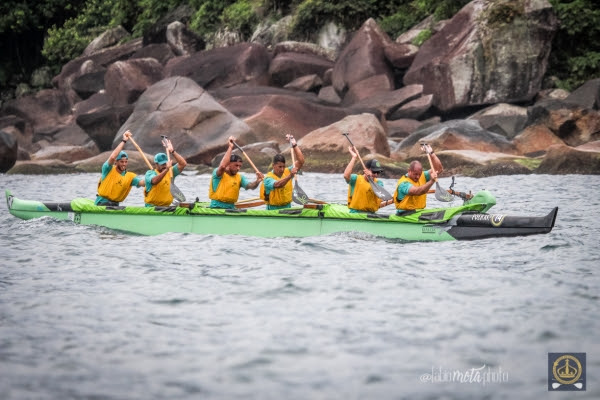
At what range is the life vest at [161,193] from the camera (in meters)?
12.7

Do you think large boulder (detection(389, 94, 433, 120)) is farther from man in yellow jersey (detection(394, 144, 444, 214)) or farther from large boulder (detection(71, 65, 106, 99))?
large boulder (detection(71, 65, 106, 99))

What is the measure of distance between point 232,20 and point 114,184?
92.9 feet

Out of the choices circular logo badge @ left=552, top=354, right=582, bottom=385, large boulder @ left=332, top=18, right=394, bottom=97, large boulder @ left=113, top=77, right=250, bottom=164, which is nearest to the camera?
circular logo badge @ left=552, top=354, right=582, bottom=385

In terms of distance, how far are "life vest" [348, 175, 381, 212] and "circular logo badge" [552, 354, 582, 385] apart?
5961 millimetres

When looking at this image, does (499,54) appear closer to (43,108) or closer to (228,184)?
(228,184)

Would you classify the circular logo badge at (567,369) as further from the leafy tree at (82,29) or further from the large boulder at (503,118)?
the leafy tree at (82,29)

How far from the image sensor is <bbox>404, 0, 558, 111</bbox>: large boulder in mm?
28234

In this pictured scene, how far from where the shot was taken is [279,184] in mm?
11914

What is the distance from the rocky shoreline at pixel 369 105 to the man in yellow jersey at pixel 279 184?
11199mm

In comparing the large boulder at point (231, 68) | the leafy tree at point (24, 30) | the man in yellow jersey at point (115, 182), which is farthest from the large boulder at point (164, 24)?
the man in yellow jersey at point (115, 182)

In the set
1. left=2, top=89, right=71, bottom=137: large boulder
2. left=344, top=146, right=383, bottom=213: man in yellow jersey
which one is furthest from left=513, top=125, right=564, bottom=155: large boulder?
left=2, top=89, right=71, bottom=137: large boulder

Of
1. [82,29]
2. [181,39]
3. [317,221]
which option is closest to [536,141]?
[317,221]

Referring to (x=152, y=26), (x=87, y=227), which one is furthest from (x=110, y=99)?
(x=87, y=227)

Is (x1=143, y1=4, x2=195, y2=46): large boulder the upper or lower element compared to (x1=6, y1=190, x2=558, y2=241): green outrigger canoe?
upper
